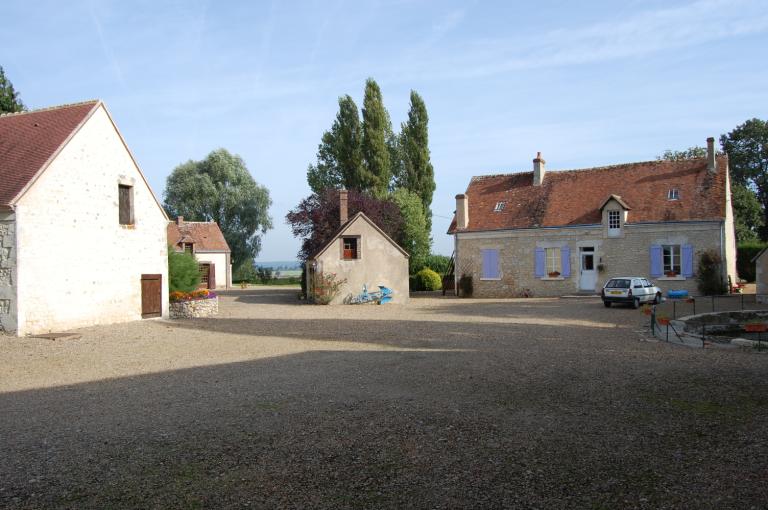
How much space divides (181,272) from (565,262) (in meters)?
16.6

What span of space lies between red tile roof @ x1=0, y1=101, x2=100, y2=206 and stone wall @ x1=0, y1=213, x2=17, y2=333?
58 centimetres

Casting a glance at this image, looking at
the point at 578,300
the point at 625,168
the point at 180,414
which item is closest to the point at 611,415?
the point at 180,414

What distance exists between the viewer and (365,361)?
10258 mm

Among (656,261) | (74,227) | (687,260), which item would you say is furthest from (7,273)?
(687,260)

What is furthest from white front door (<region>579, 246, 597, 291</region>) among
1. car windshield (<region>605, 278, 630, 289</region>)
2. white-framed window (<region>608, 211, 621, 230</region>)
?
car windshield (<region>605, 278, 630, 289</region>)

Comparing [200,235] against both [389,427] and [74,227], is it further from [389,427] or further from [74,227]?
[389,427]

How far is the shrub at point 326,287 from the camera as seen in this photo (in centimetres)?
2596

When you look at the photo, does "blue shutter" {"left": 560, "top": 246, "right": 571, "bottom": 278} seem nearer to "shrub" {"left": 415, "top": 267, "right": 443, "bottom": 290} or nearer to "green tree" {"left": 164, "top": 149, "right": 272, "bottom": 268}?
"shrub" {"left": 415, "top": 267, "right": 443, "bottom": 290}

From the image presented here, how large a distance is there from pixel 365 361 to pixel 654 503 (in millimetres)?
6570

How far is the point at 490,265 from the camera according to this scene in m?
29.1

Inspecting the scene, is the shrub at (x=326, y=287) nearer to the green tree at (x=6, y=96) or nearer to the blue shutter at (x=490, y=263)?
the blue shutter at (x=490, y=263)

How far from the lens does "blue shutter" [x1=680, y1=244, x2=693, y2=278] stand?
24891mm

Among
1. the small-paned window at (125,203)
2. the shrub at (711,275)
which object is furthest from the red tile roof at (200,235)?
the shrub at (711,275)

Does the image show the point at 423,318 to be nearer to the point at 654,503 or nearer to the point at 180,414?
the point at 180,414
